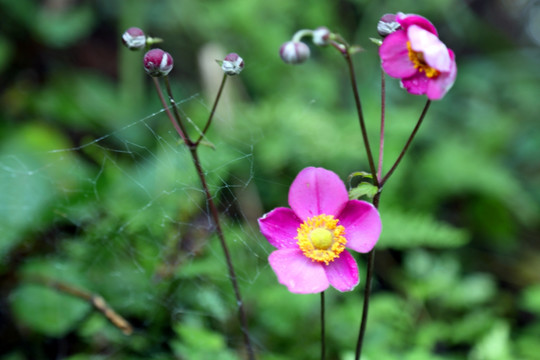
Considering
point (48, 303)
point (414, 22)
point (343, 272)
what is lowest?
point (48, 303)

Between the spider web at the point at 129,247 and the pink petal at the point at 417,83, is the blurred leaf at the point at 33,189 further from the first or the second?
the pink petal at the point at 417,83

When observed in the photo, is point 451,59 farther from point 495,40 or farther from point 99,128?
point 495,40

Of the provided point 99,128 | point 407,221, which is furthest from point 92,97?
point 407,221

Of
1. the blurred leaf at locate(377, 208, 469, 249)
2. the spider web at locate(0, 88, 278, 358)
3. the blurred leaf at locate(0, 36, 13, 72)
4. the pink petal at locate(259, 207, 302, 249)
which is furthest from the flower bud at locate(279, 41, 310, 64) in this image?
the blurred leaf at locate(0, 36, 13, 72)

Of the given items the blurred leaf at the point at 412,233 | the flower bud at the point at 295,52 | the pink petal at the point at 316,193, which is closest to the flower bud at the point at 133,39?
the flower bud at the point at 295,52

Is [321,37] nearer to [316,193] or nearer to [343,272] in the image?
[316,193]

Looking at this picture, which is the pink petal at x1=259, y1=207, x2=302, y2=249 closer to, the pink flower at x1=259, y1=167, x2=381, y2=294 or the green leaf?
the pink flower at x1=259, y1=167, x2=381, y2=294

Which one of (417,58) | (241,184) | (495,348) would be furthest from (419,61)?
(241,184)

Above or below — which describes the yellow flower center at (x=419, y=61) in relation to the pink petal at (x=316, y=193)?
above
